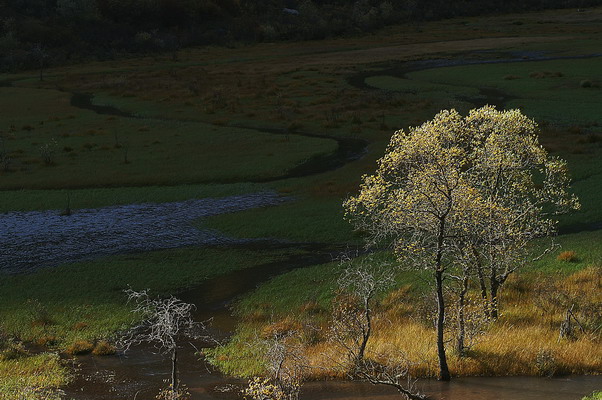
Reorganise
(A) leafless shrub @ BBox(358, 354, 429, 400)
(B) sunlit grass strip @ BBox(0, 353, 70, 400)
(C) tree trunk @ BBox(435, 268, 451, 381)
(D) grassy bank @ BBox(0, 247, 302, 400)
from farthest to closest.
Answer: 1. (D) grassy bank @ BBox(0, 247, 302, 400)
2. (B) sunlit grass strip @ BBox(0, 353, 70, 400)
3. (C) tree trunk @ BBox(435, 268, 451, 381)
4. (A) leafless shrub @ BBox(358, 354, 429, 400)

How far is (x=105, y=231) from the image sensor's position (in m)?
36.6

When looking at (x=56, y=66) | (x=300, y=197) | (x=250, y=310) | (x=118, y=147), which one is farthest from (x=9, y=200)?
(x=56, y=66)

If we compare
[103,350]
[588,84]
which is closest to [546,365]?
[103,350]

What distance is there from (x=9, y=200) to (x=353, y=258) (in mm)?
23380

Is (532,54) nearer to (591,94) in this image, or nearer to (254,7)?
(591,94)

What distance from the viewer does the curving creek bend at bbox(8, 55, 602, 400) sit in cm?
1927

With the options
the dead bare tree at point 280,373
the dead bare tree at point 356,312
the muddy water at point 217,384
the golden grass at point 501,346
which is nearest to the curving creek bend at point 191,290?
the muddy water at point 217,384

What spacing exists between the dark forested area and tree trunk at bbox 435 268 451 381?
108 meters

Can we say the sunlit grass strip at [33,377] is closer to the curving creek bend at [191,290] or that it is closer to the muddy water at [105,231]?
the curving creek bend at [191,290]

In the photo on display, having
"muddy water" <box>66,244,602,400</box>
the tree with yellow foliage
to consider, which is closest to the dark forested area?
"muddy water" <box>66,244,602,400</box>

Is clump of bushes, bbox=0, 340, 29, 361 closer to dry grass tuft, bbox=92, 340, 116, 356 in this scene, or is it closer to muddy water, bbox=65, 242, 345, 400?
muddy water, bbox=65, 242, 345, 400

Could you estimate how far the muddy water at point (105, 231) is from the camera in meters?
33.4

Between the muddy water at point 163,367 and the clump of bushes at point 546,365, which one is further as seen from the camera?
the muddy water at point 163,367

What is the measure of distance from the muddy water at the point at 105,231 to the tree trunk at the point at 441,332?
57.5 ft
